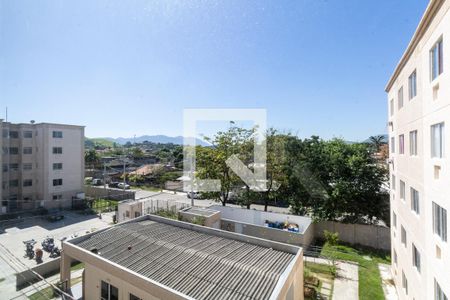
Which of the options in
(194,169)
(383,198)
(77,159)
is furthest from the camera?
(77,159)

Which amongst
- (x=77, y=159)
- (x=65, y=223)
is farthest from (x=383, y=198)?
(x=77, y=159)

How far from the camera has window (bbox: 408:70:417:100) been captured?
225 inches

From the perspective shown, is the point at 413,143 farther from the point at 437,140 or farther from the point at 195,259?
the point at 195,259

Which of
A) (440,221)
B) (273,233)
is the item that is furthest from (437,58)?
(273,233)

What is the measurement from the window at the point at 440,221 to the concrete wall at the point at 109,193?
22.9 metres

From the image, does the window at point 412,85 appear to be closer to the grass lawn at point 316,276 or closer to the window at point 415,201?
the window at point 415,201

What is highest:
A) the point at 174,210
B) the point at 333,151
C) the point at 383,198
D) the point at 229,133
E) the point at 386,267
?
the point at 229,133

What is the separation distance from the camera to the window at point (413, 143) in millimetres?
5891

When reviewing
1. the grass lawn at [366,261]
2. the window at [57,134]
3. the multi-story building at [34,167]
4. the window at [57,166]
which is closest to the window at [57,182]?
the multi-story building at [34,167]

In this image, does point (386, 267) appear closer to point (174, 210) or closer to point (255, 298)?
point (255, 298)

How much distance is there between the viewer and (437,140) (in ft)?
14.1

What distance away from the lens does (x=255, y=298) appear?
471 centimetres

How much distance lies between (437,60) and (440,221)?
9.91ft

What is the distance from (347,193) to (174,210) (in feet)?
35.2
